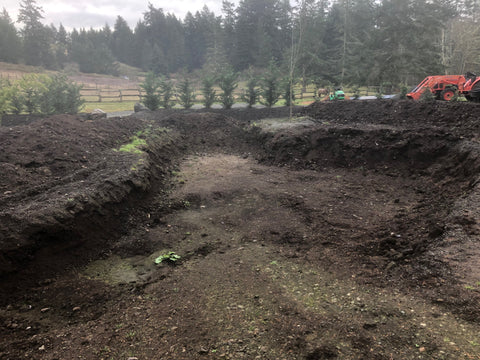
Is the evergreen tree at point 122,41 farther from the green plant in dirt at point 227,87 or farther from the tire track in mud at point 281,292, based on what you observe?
the tire track in mud at point 281,292

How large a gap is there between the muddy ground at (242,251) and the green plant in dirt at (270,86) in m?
10.8

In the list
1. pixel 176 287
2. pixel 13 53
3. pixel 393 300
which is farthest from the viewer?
pixel 13 53

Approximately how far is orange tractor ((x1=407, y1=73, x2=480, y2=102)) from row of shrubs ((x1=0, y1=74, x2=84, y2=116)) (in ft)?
58.6

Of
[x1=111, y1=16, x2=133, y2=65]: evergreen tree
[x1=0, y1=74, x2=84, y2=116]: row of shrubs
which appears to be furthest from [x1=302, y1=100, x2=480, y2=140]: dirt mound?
[x1=111, y1=16, x2=133, y2=65]: evergreen tree

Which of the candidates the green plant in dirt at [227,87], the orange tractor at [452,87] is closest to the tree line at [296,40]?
the green plant in dirt at [227,87]

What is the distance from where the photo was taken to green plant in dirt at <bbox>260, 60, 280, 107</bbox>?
18.5m

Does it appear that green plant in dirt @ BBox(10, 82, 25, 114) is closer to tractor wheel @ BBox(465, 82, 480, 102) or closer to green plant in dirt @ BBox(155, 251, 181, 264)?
green plant in dirt @ BBox(155, 251, 181, 264)

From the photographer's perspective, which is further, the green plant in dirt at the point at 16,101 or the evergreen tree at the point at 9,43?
the evergreen tree at the point at 9,43

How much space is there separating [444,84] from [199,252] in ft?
44.6

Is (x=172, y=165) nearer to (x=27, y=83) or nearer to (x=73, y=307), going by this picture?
(x=73, y=307)

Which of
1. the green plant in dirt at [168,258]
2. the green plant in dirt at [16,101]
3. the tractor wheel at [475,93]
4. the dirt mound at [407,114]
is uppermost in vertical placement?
the green plant in dirt at [16,101]

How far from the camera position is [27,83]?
16.2 m

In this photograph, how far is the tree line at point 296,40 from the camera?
23.0 meters

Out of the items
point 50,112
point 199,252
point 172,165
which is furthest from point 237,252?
point 50,112
